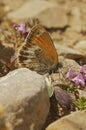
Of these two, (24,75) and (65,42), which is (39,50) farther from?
(65,42)

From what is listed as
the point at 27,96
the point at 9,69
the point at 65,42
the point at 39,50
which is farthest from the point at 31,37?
the point at 65,42

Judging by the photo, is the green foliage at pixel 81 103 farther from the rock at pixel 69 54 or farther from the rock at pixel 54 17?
the rock at pixel 54 17

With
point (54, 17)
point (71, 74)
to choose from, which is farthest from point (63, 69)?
point (54, 17)

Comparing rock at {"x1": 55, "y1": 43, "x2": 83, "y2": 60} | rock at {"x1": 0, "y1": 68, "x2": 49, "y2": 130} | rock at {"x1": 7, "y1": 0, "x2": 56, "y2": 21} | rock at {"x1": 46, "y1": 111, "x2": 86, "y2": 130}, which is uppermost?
rock at {"x1": 0, "y1": 68, "x2": 49, "y2": 130}

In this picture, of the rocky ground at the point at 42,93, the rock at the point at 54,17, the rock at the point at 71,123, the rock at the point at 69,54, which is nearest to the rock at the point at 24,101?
the rocky ground at the point at 42,93

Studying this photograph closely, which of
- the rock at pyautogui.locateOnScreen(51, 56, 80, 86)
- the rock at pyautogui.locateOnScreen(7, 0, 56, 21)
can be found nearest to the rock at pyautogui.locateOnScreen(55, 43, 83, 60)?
the rock at pyautogui.locateOnScreen(51, 56, 80, 86)

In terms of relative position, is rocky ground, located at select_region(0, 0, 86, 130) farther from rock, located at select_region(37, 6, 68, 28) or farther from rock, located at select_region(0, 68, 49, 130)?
rock, located at select_region(37, 6, 68, 28)

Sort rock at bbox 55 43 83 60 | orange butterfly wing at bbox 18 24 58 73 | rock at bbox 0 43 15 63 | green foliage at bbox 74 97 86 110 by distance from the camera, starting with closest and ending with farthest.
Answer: green foliage at bbox 74 97 86 110 < orange butterfly wing at bbox 18 24 58 73 < rock at bbox 0 43 15 63 < rock at bbox 55 43 83 60
